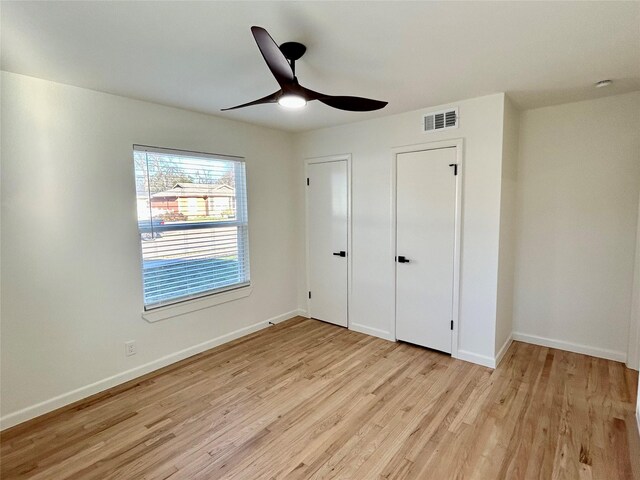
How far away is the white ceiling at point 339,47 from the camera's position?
1.62m

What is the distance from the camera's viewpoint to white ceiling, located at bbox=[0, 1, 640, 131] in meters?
1.62

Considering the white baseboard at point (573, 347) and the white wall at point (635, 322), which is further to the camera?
the white baseboard at point (573, 347)

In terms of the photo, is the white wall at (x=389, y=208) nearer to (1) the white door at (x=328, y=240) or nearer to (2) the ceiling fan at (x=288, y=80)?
(1) the white door at (x=328, y=240)

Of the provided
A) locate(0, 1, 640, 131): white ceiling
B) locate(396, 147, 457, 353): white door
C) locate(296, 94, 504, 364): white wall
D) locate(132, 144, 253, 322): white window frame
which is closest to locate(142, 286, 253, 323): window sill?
locate(132, 144, 253, 322): white window frame

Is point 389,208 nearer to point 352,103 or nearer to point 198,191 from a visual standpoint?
point 352,103

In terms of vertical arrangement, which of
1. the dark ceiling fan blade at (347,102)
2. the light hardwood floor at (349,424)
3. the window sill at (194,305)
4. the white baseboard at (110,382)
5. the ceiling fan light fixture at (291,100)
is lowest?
the light hardwood floor at (349,424)

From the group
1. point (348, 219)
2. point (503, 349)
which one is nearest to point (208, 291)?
point (348, 219)

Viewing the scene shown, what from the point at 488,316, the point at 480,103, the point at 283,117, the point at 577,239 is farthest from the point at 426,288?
the point at 283,117

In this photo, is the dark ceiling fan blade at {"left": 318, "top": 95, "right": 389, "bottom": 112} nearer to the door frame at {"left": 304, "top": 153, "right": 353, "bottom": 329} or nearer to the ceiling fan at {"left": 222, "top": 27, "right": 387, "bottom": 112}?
the ceiling fan at {"left": 222, "top": 27, "right": 387, "bottom": 112}

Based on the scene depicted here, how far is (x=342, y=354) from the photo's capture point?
3369 millimetres

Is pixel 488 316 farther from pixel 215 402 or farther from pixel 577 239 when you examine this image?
pixel 215 402

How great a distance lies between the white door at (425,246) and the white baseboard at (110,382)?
72.6 inches

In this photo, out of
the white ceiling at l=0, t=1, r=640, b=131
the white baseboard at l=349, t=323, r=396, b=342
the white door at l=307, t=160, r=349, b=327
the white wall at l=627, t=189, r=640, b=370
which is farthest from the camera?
the white door at l=307, t=160, r=349, b=327

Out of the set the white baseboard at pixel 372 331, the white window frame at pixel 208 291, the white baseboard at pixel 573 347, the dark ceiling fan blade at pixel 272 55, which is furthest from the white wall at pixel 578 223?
the white window frame at pixel 208 291
